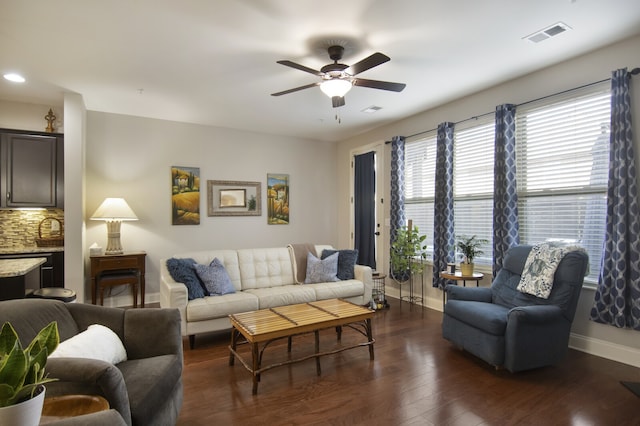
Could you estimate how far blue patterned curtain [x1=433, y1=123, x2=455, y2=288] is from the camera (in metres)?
4.61

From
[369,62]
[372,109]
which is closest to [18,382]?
[369,62]

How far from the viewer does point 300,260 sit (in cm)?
461

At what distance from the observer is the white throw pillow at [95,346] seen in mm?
1663

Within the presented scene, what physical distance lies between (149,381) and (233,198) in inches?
174

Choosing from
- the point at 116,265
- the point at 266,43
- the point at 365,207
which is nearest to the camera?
the point at 266,43

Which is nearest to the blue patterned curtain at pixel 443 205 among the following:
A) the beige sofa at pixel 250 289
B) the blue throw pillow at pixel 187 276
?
the beige sofa at pixel 250 289

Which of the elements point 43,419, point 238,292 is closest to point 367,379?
point 238,292

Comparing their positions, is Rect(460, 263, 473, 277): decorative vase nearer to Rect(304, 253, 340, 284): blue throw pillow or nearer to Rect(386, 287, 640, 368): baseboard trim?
Rect(386, 287, 640, 368): baseboard trim

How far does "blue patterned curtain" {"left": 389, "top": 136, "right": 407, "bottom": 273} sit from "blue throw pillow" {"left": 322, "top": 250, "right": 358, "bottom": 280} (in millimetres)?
1073

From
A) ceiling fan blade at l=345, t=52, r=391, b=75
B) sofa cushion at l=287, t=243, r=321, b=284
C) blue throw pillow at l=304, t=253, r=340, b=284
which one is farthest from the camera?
sofa cushion at l=287, t=243, r=321, b=284

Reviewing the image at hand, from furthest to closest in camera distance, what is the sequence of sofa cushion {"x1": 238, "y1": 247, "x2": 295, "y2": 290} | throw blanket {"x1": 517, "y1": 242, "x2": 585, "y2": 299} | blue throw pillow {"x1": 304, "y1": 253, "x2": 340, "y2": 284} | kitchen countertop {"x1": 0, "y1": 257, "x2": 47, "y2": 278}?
blue throw pillow {"x1": 304, "y1": 253, "x2": 340, "y2": 284}
sofa cushion {"x1": 238, "y1": 247, "x2": 295, "y2": 290}
throw blanket {"x1": 517, "y1": 242, "x2": 585, "y2": 299}
kitchen countertop {"x1": 0, "y1": 257, "x2": 47, "y2": 278}

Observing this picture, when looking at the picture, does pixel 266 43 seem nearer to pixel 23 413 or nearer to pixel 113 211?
pixel 23 413

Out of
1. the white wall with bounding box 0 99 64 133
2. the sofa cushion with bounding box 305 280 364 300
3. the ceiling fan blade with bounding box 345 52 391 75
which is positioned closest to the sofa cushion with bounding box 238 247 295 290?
the sofa cushion with bounding box 305 280 364 300

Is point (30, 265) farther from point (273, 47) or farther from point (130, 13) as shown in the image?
point (273, 47)
